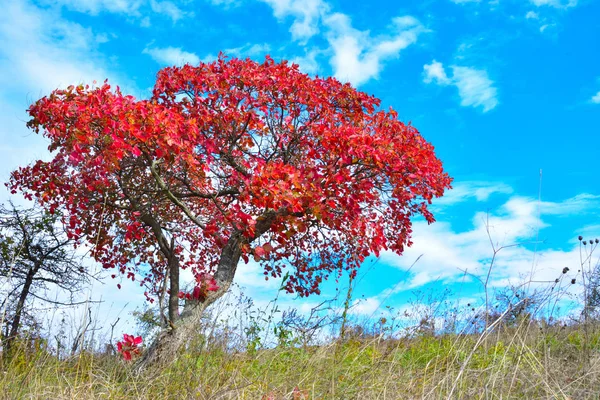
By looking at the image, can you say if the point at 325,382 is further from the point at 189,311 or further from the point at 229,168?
the point at 229,168

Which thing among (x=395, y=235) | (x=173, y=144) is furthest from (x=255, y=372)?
(x=395, y=235)

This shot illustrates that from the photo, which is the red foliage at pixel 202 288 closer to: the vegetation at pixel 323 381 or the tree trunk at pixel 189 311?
the tree trunk at pixel 189 311

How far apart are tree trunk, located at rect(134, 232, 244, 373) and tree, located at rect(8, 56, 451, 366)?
0.02m

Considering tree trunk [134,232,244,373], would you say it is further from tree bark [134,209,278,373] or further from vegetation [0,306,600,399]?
vegetation [0,306,600,399]

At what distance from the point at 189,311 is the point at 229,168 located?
8.41ft

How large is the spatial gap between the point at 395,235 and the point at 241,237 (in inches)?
96.4

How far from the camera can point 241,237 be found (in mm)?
7012

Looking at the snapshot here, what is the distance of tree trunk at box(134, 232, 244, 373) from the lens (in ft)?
19.4

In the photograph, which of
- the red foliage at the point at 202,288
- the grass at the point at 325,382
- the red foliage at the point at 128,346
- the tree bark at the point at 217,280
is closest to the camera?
the grass at the point at 325,382

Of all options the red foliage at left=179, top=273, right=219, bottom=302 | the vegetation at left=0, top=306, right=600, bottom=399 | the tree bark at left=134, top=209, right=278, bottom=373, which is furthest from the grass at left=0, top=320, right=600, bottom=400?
the red foliage at left=179, top=273, right=219, bottom=302

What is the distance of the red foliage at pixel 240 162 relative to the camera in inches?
243

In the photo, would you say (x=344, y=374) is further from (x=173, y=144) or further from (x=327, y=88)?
(x=327, y=88)

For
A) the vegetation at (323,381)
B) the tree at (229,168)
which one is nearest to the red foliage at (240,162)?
the tree at (229,168)

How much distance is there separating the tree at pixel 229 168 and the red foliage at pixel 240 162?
18 mm
